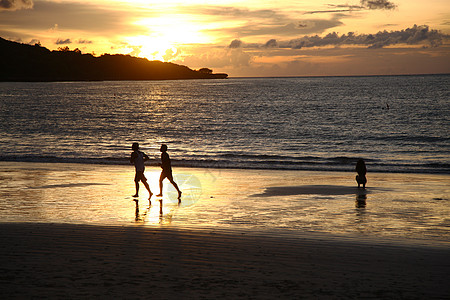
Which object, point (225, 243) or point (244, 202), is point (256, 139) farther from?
point (225, 243)

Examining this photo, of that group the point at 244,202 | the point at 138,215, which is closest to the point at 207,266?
the point at 138,215

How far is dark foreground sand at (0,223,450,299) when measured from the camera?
6.70m

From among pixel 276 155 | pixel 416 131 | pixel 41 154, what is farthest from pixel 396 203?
pixel 416 131

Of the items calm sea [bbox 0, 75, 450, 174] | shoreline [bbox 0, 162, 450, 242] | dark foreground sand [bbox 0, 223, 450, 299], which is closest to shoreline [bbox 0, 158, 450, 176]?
calm sea [bbox 0, 75, 450, 174]

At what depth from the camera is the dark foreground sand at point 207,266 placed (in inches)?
264

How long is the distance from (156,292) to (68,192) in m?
11.3

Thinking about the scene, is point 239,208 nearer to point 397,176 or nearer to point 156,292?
point 156,292

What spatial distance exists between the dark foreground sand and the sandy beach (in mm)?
20

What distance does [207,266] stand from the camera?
25.7ft

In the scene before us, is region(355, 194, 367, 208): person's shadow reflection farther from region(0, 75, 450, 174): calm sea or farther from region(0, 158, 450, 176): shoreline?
region(0, 75, 450, 174): calm sea

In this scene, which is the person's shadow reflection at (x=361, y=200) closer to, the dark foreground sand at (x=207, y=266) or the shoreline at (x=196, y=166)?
the dark foreground sand at (x=207, y=266)

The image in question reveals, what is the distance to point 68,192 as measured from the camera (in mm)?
16797

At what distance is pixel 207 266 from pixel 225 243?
1.56m

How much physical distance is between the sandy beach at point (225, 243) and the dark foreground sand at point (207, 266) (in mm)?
20
